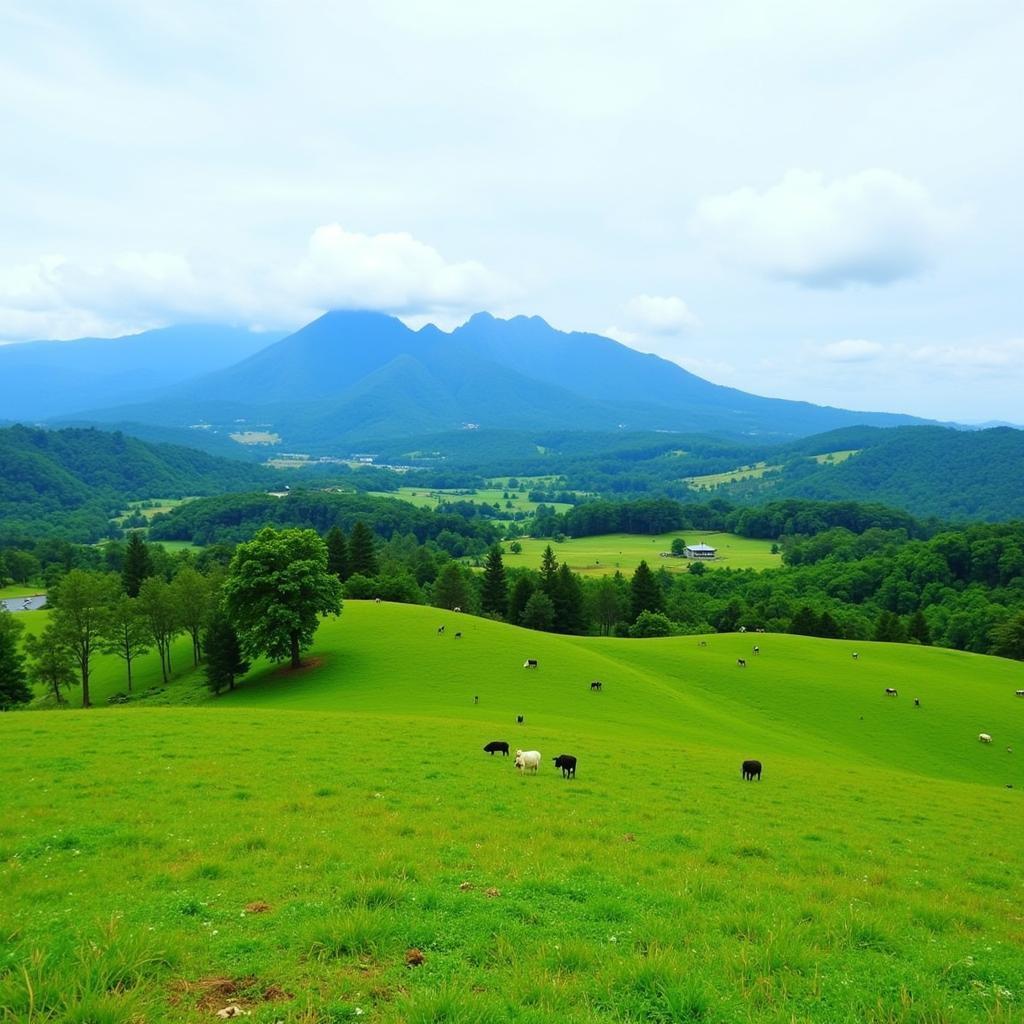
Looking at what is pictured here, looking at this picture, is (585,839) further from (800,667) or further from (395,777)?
(800,667)

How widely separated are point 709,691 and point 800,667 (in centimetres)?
1019

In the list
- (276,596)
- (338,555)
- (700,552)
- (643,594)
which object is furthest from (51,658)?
(700,552)

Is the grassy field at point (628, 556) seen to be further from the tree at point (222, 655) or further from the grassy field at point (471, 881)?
the grassy field at point (471, 881)

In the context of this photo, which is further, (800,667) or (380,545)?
(380,545)

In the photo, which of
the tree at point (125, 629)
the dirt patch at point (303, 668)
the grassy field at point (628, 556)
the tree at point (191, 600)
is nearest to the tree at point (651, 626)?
the dirt patch at point (303, 668)

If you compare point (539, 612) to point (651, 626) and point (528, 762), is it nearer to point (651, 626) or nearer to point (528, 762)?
point (651, 626)

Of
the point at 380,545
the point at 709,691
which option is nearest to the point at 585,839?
the point at 709,691

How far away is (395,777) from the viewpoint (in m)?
18.1

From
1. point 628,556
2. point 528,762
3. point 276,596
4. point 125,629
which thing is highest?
point 276,596

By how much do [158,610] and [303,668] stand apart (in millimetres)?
17803

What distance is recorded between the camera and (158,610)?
55.1m

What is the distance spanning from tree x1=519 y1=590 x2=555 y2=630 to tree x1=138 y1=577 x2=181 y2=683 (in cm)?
4214

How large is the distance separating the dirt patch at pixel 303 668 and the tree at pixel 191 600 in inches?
517

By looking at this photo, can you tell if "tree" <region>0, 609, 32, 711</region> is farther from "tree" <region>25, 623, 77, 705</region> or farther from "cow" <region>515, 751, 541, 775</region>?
"cow" <region>515, 751, 541, 775</region>
